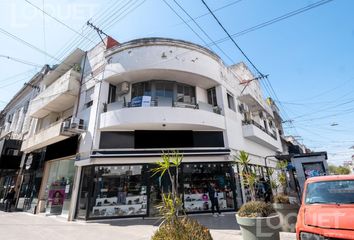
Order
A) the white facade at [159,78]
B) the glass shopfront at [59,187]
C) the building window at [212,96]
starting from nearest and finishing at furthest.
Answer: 1. the white facade at [159,78]
2. the glass shopfront at [59,187]
3. the building window at [212,96]

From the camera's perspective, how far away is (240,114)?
15.7m

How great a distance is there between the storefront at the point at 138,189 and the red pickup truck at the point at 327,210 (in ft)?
22.5

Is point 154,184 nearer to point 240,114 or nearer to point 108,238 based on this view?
point 108,238

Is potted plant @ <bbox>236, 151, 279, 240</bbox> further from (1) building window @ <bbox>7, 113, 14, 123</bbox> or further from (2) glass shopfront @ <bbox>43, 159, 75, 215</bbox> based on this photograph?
(1) building window @ <bbox>7, 113, 14, 123</bbox>

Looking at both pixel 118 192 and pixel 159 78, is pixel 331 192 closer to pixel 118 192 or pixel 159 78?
pixel 118 192

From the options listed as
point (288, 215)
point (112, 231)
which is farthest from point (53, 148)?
point (288, 215)

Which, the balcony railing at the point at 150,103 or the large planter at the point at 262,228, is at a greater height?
the balcony railing at the point at 150,103

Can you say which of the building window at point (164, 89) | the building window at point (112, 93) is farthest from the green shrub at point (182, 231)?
the building window at point (112, 93)

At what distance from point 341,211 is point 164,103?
9483mm

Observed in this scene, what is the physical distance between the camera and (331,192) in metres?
4.45

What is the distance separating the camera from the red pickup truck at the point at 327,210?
11.2 feet

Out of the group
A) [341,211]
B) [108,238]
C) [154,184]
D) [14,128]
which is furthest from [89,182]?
[14,128]

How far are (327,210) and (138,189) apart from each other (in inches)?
346

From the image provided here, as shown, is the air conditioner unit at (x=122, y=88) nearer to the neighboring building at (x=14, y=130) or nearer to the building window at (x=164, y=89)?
the building window at (x=164, y=89)
